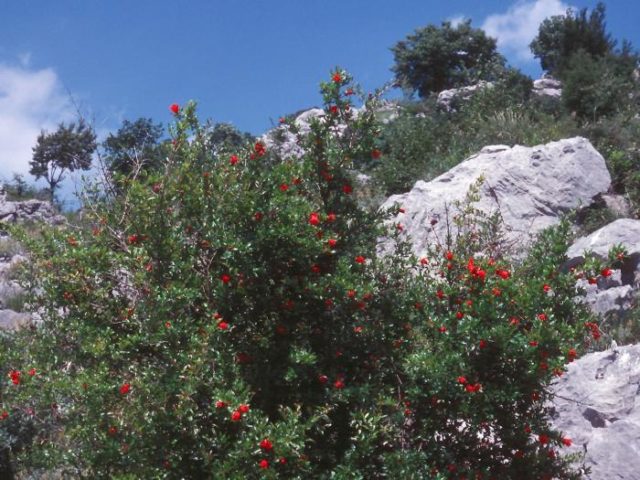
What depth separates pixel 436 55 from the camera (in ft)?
99.8

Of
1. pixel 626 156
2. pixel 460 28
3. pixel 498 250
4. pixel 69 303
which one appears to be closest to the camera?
pixel 69 303

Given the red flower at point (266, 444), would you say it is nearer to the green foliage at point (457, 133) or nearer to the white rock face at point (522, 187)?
the white rock face at point (522, 187)

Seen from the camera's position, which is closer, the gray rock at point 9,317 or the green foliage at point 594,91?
the gray rock at point 9,317

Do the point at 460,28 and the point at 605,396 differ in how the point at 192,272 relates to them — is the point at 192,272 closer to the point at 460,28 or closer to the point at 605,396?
the point at 605,396

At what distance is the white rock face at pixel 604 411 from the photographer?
5410mm

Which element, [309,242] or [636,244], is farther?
[636,244]

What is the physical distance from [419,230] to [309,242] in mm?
5240

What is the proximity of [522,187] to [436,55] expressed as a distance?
21947 mm

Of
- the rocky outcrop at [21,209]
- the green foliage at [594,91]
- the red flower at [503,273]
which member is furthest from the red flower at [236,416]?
the rocky outcrop at [21,209]

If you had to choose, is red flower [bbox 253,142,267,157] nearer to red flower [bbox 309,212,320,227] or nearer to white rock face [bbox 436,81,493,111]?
red flower [bbox 309,212,320,227]

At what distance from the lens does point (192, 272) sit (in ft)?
13.5

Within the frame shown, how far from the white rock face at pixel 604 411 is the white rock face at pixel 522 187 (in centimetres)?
297

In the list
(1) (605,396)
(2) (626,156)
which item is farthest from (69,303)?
(2) (626,156)

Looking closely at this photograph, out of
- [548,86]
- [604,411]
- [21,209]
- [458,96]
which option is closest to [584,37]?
[548,86]
